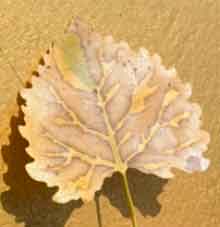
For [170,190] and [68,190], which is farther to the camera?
[170,190]

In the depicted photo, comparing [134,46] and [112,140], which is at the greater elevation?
[134,46]

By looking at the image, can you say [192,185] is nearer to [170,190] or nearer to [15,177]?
[170,190]

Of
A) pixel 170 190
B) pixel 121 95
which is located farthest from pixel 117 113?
pixel 170 190
